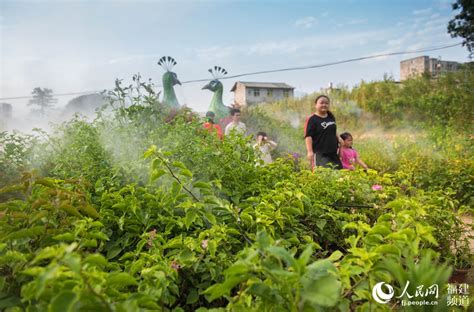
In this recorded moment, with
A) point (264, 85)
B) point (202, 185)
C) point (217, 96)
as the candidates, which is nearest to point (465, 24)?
point (217, 96)

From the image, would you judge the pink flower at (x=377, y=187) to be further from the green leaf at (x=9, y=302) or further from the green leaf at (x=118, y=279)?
the green leaf at (x=9, y=302)

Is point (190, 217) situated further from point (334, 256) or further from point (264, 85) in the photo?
point (264, 85)

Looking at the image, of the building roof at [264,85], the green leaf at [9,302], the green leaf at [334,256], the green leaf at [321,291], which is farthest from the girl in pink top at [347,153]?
the building roof at [264,85]

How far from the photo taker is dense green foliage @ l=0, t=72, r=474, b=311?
0.91 metres

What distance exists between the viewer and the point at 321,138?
455 cm

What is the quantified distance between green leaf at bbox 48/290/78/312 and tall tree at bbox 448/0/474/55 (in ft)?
52.3

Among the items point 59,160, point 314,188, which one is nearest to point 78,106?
point 59,160

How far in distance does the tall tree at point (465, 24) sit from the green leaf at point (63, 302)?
15.9 meters

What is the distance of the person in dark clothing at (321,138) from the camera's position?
179 inches

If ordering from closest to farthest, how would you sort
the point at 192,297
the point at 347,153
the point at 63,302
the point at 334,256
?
1. the point at 63,302
2. the point at 334,256
3. the point at 192,297
4. the point at 347,153

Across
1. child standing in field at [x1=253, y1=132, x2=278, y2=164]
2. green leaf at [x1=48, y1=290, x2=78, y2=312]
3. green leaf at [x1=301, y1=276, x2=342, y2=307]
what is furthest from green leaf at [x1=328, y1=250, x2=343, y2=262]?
child standing in field at [x1=253, y1=132, x2=278, y2=164]

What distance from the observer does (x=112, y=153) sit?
232 cm

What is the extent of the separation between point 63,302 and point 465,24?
53.7 feet

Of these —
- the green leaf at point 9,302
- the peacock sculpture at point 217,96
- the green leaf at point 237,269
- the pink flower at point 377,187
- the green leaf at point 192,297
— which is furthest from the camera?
the peacock sculpture at point 217,96
